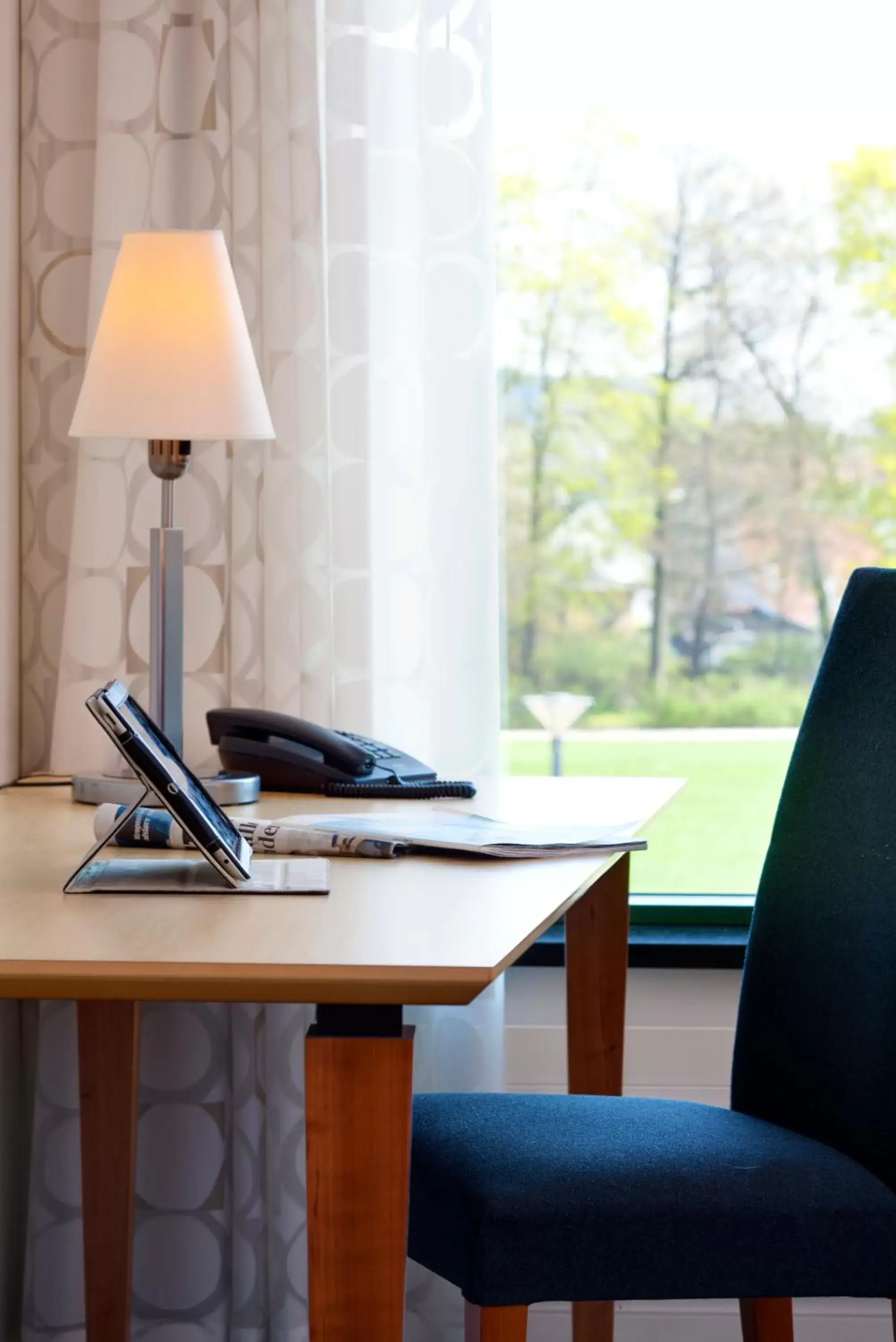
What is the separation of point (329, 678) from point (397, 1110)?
1035mm

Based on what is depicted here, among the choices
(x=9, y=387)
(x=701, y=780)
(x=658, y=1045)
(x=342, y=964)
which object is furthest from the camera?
(x=701, y=780)

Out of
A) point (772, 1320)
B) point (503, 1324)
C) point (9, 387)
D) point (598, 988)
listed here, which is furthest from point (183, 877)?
point (9, 387)

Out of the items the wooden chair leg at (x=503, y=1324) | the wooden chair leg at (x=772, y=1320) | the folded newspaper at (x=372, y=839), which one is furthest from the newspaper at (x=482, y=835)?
the wooden chair leg at (x=772, y=1320)

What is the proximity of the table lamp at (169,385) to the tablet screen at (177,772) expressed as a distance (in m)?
0.36

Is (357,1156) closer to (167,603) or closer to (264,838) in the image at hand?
(264,838)

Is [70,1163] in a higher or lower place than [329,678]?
lower

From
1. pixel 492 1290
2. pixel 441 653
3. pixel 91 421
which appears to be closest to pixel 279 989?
pixel 492 1290

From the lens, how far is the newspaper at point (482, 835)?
116 cm

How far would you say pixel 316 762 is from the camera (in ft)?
5.14

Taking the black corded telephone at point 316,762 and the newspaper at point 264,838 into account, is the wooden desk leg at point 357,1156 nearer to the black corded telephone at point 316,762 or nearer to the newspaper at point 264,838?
the newspaper at point 264,838

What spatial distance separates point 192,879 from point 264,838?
14 centimetres

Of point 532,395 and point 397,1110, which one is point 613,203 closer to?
point 532,395

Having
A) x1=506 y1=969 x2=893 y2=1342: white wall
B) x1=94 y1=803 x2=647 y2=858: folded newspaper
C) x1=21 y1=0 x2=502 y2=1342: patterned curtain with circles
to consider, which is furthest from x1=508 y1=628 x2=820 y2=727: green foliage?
x1=94 y1=803 x2=647 y2=858: folded newspaper

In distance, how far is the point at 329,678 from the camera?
182 centimetres
